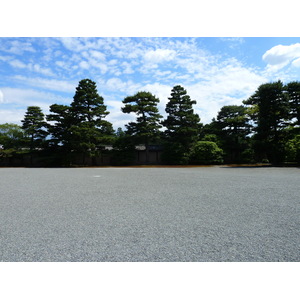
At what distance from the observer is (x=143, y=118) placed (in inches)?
763

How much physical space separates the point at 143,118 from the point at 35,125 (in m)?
11.4

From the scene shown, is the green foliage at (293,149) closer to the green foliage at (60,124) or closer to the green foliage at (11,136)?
the green foliage at (60,124)

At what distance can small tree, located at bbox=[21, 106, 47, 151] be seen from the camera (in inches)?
823

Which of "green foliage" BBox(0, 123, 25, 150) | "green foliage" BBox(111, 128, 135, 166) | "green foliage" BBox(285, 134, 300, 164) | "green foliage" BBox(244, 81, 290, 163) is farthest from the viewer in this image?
"green foliage" BBox(0, 123, 25, 150)

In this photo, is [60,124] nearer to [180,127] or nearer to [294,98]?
[180,127]

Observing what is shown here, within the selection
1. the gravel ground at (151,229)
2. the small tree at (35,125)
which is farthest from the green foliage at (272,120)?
the small tree at (35,125)

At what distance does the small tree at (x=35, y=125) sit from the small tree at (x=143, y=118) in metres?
9.07

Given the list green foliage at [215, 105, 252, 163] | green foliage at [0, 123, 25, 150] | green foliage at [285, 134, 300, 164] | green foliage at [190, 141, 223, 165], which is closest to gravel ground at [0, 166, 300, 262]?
green foliage at [285, 134, 300, 164]

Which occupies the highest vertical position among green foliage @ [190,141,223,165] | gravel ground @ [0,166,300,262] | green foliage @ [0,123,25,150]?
green foliage @ [0,123,25,150]

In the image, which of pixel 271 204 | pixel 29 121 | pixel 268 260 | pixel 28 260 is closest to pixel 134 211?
pixel 28 260

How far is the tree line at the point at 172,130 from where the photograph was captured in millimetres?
16844

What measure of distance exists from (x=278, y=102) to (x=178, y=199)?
1662cm

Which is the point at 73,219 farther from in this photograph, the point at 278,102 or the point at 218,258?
the point at 278,102

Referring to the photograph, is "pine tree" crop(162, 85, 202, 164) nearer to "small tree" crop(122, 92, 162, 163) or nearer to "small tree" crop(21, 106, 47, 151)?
"small tree" crop(122, 92, 162, 163)
